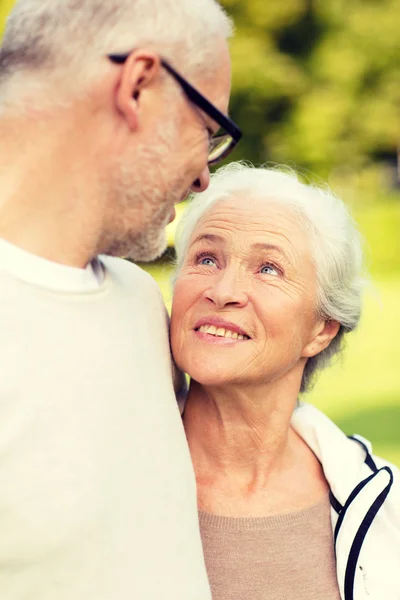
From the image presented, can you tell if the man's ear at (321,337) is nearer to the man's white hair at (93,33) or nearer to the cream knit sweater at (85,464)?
the cream knit sweater at (85,464)

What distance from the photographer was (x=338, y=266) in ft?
9.44

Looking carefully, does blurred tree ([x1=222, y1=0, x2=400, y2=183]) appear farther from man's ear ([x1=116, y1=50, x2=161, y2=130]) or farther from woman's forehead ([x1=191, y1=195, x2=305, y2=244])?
man's ear ([x1=116, y1=50, x2=161, y2=130])

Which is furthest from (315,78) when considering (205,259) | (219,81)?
(219,81)

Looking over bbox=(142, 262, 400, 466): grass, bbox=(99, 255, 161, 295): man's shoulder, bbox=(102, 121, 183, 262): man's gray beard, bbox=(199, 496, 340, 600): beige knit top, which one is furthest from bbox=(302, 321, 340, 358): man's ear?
bbox=(142, 262, 400, 466): grass

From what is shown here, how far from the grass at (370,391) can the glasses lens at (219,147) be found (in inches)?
150

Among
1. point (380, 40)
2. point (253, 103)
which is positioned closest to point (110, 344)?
point (253, 103)

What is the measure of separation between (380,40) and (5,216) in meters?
31.1

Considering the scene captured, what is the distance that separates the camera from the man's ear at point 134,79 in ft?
6.06

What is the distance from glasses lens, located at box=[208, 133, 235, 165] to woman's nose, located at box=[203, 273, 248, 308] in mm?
488

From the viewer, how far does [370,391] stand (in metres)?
10.6

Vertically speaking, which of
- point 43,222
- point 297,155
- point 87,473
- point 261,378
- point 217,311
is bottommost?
point 297,155

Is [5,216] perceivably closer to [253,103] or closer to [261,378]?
[261,378]

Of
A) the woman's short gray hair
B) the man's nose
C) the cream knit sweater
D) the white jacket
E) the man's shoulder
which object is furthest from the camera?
the woman's short gray hair

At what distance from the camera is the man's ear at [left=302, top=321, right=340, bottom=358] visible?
2.91 meters
